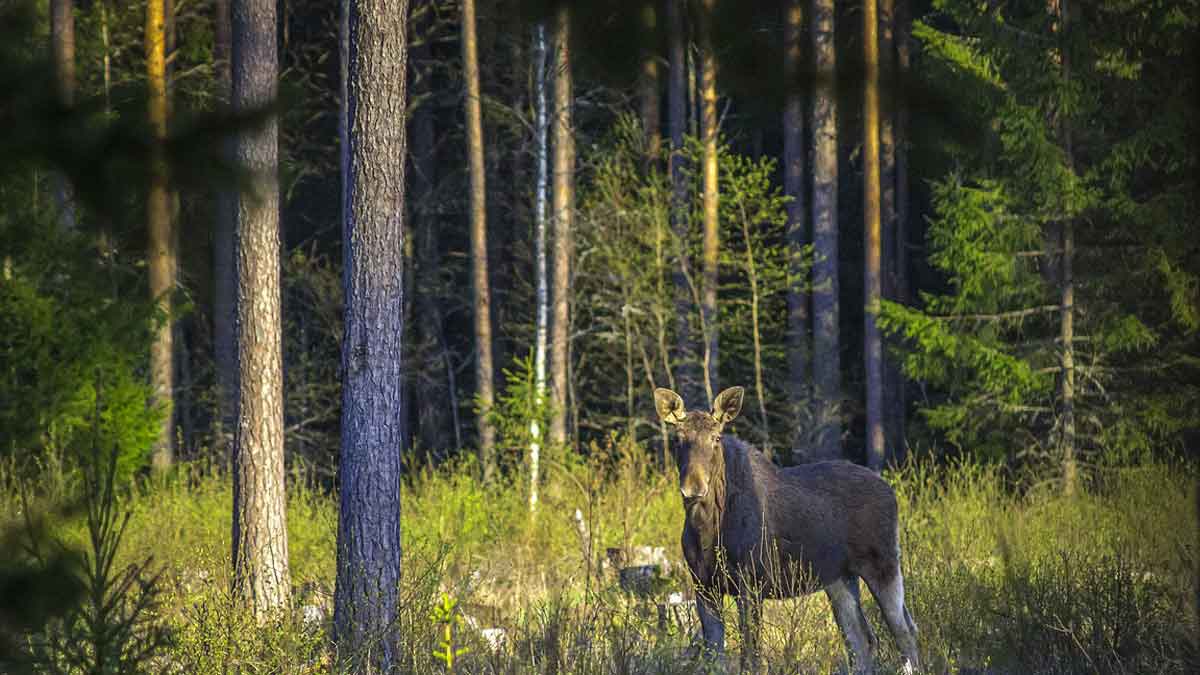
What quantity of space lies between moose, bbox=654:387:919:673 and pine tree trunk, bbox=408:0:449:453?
18.5 m

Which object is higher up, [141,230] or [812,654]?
[141,230]

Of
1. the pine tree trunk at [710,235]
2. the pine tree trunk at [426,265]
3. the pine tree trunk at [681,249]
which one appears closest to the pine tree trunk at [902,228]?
the pine tree trunk at [710,235]

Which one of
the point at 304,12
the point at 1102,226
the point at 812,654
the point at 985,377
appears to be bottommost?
the point at 812,654

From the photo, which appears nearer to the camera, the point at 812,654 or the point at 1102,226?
the point at 812,654

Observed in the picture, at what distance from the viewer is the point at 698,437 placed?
7418 millimetres

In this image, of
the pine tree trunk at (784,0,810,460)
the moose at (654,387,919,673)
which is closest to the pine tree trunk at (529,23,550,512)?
the pine tree trunk at (784,0,810,460)

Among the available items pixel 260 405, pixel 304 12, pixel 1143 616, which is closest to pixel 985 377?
pixel 1143 616

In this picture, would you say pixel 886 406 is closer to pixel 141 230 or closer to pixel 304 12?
pixel 304 12

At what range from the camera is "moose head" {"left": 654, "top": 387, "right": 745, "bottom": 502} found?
23.5 ft

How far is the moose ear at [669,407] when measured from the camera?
756 cm

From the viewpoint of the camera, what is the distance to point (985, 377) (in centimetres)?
1767

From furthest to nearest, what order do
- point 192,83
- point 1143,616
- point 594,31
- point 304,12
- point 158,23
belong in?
point 304,12, point 192,83, point 158,23, point 1143,616, point 594,31

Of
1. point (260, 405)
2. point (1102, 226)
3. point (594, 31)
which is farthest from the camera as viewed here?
point (1102, 226)

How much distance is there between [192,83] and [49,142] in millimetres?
22281
